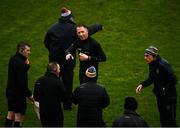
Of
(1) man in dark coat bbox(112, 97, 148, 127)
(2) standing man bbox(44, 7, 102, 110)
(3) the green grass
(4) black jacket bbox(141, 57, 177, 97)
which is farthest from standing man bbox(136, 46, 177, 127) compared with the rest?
(2) standing man bbox(44, 7, 102, 110)

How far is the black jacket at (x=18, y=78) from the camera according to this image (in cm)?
1237

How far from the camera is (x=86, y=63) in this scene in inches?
522

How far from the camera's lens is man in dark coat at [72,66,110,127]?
36.4 feet

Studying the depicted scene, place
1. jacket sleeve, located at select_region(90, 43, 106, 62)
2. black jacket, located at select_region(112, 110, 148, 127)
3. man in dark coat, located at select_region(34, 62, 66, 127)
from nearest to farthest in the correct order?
black jacket, located at select_region(112, 110, 148, 127)
man in dark coat, located at select_region(34, 62, 66, 127)
jacket sleeve, located at select_region(90, 43, 106, 62)

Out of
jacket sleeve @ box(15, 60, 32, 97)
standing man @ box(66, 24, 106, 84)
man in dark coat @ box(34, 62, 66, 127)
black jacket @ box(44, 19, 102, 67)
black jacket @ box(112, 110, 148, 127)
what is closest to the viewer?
black jacket @ box(112, 110, 148, 127)

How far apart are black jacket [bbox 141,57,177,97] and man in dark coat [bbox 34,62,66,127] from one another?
2.18 metres

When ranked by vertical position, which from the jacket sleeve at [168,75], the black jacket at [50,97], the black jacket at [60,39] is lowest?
the black jacket at [50,97]

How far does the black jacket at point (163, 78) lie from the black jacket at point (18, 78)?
110 inches

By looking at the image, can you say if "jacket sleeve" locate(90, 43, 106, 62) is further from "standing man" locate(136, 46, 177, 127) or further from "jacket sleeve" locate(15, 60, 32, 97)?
"jacket sleeve" locate(15, 60, 32, 97)

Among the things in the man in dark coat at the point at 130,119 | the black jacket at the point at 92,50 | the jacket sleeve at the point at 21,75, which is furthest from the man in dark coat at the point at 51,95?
the black jacket at the point at 92,50

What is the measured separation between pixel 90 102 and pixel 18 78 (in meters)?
2.08

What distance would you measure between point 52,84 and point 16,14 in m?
9.27

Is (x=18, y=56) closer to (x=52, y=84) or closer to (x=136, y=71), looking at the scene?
(x=52, y=84)

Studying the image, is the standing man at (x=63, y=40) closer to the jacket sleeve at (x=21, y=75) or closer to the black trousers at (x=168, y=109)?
the jacket sleeve at (x=21, y=75)
